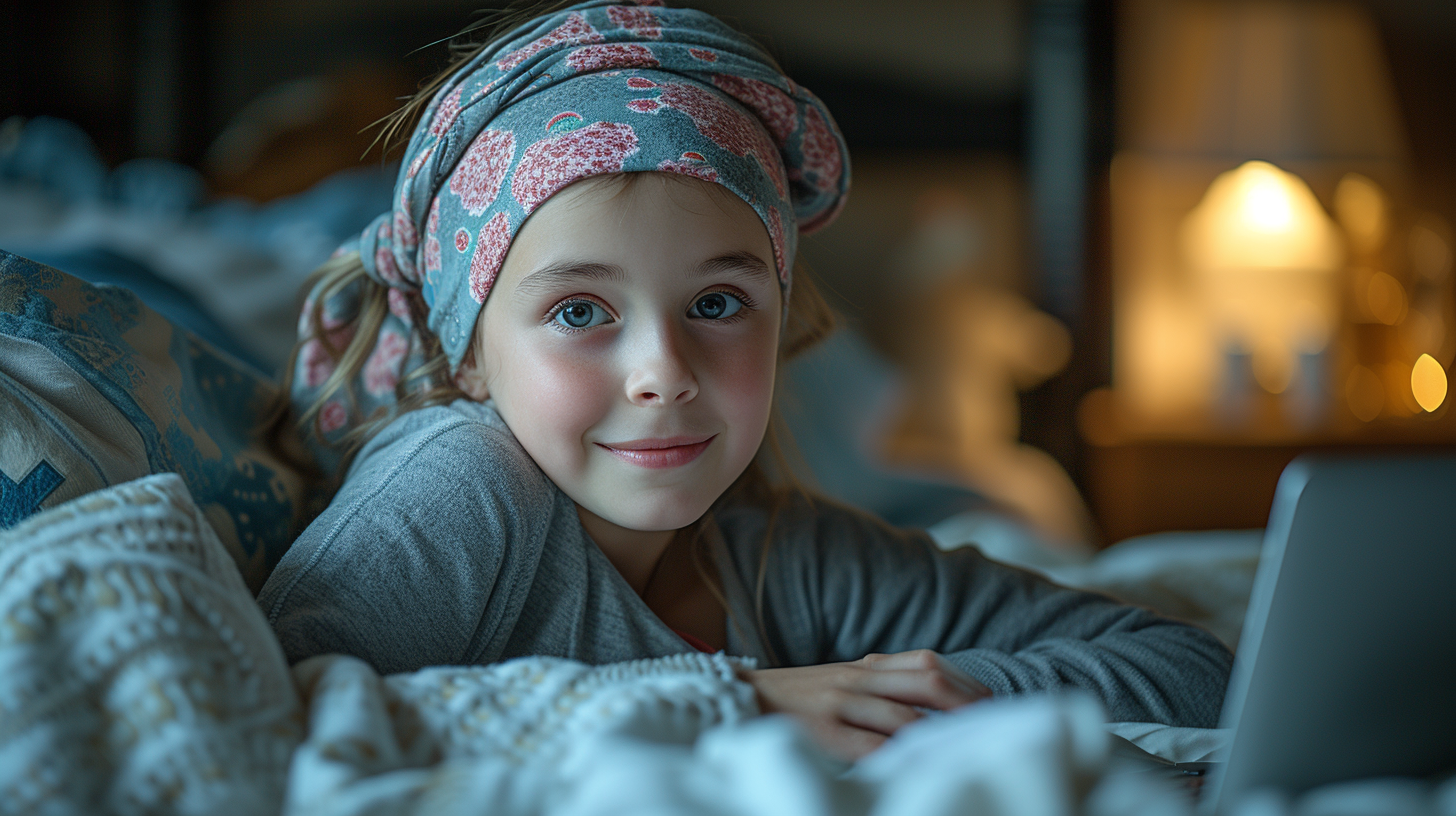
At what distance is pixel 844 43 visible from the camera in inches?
99.5

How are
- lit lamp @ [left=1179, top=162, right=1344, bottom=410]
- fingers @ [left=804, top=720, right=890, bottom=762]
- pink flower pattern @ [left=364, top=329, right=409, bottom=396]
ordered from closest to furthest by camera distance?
fingers @ [left=804, top=720, right=890, bottom=762] → pink flower pattern @ [left=364, top=329, right=409, bottom=396] → lit lamp @ [left=1179, top=162, right=1344, bottom=410]

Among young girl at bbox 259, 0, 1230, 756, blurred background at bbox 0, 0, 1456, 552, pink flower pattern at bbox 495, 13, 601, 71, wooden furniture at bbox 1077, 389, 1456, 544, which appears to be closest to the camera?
young girl at bbox 259, 0, 1230, 756

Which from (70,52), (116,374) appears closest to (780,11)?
(70,52)

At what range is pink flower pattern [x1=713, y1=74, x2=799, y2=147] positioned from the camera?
0.76m

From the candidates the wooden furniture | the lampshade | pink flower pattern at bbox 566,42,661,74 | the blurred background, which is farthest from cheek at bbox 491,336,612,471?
the lampshade

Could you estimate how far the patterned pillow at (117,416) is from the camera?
56cm

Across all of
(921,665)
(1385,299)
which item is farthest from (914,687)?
(1385,299)

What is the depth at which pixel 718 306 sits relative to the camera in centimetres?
73

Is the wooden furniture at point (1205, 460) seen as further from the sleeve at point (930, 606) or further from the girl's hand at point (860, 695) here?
the girl's hand at point (860, 695)

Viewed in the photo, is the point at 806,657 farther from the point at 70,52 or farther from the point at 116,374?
the point at 70,52

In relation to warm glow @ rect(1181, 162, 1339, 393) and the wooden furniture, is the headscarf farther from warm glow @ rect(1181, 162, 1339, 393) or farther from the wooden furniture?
warm glow @ rect(1181, 162, 1339, 393)

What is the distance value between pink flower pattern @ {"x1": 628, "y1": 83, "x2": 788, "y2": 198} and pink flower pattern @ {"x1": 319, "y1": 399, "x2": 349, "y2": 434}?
376 mm

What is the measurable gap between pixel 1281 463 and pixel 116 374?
94.0 inches

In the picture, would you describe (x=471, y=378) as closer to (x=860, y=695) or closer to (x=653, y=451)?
(x=653, y=451)
